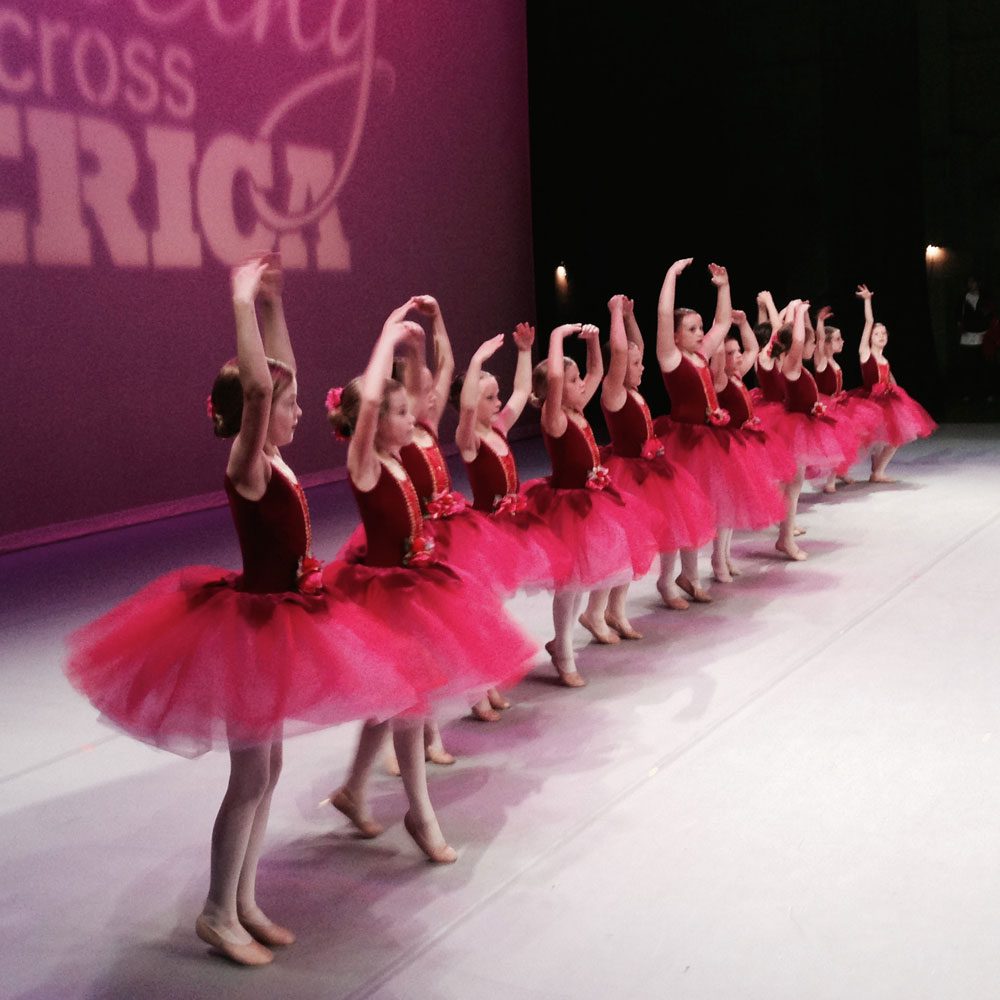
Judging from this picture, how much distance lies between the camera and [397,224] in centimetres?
938

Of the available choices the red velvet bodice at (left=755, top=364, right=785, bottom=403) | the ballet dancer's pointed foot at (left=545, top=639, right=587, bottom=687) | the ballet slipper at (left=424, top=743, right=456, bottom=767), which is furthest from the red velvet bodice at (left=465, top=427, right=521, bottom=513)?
the red velvet bodice at (left=755, top=364, right=785, bottom=403)

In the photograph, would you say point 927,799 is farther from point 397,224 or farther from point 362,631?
point 397,224

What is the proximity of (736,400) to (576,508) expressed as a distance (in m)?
1.67

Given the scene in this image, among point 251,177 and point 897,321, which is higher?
point 251,177

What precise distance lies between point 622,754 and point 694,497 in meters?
1.51

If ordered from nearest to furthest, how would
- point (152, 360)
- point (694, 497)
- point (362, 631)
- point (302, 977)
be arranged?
point (302, 977) → point (362, 631) → point (694, 497) → point (152, 360)

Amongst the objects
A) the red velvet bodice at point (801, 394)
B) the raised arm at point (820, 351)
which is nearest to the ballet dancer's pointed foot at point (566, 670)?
the red velvet bodice at point (801, 394)

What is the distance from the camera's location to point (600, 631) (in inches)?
180

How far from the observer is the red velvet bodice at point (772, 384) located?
672 centimetres

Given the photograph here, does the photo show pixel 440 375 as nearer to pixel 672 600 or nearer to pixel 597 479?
pixel 597 479

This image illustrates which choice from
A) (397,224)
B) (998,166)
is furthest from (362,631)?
(998,166)

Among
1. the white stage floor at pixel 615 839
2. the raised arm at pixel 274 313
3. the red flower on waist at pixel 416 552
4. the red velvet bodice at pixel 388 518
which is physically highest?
the raised arm at pixel 274 313

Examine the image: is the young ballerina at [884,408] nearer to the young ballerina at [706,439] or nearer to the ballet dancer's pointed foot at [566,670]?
the young ballerina at [706,439]

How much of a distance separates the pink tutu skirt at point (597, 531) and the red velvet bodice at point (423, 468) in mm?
587
